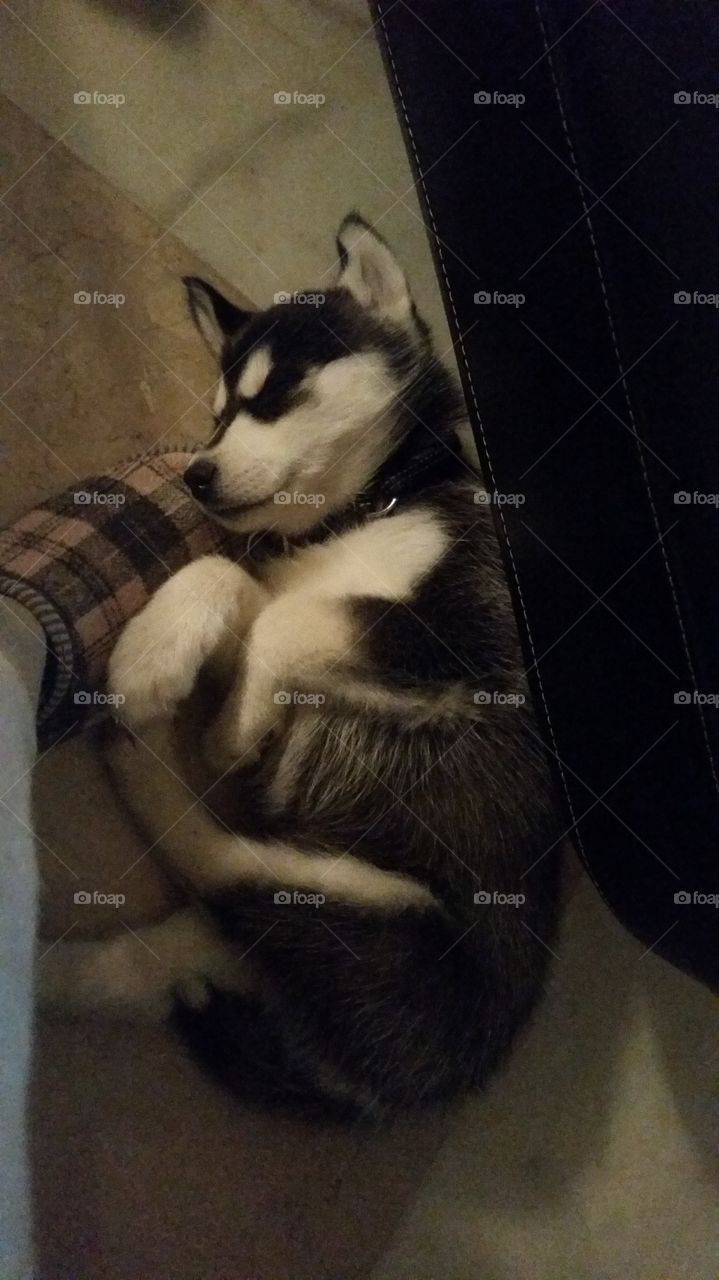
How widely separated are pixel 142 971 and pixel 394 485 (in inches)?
22.3

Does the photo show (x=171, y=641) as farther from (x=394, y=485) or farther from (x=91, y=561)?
(x=394, y=485)

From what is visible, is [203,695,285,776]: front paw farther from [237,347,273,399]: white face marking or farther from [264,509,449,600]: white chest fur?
[237,347,273,399]: white face marking

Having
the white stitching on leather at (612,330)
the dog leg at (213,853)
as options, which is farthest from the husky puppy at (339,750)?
the white stitching on leather at (612,330)

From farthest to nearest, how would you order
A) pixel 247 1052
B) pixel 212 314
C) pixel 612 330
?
pixel 212 314 < pixel 247 1052 < pixel 612 330

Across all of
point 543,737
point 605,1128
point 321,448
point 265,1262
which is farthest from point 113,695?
point 605,1128

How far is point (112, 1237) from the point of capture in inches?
28.3

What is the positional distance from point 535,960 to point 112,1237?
49 cm

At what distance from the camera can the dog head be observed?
30.9 inches

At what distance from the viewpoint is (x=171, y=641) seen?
74 cm

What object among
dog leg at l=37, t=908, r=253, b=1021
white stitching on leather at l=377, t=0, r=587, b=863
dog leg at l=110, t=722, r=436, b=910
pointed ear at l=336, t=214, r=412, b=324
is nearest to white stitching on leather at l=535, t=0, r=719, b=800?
white stitching on leather at l=377, t=0, r=587, b=863

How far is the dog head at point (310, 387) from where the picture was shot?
2.57ft

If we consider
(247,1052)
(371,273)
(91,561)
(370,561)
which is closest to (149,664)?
(91,561)

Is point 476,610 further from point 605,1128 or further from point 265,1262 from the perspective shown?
point 265,1262

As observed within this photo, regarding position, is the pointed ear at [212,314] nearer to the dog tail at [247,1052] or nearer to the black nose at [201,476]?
the black nose at [201,476]
